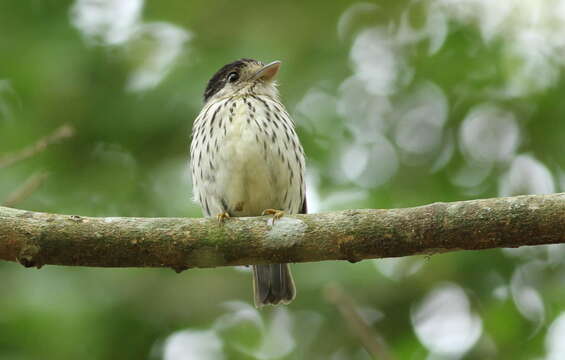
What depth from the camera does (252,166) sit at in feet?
13.8

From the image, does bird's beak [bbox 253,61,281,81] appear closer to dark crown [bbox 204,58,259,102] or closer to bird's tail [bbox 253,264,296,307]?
dark crown [bbox 204,58,259,102]

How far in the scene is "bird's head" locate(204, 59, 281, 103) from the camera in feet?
16.0

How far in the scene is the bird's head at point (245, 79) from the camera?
487 cm

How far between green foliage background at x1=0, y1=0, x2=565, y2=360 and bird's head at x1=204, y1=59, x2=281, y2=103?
1.02ft

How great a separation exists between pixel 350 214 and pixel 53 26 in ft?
Answer: 10.7

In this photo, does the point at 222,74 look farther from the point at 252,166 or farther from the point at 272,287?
the point at 272,287

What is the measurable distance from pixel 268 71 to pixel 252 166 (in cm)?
96

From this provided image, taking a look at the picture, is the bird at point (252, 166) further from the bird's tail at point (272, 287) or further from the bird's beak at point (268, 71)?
the bird's beak at point (268, 71)

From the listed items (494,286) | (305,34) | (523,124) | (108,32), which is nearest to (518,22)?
(523,124)

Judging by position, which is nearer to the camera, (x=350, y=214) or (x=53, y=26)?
(x=350, y=214)

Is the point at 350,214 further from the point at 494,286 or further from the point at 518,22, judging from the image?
the point at 518,22

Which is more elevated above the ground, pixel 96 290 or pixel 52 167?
pixel 52 167

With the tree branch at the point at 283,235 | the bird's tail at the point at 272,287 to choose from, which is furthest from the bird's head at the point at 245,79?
the tree branch at the point at 283,235

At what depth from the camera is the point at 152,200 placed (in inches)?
213
